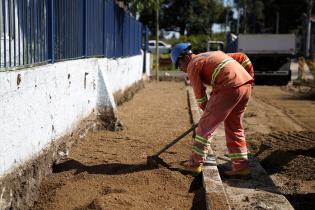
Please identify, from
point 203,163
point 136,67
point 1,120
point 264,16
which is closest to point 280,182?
point 203,163

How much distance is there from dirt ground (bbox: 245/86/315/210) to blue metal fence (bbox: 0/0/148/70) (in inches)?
129

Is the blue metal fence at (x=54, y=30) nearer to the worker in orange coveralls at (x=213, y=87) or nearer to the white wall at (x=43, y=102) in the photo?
the white wall at (x=43, y=102)

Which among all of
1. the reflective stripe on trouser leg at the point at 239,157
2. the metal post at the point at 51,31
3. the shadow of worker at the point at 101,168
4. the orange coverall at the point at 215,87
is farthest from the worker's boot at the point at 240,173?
the metal post at the point at 51,31

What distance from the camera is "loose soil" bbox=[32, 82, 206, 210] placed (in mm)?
4871

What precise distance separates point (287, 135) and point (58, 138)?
4738 mm

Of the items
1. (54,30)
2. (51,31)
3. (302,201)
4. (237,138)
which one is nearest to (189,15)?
(54,30)

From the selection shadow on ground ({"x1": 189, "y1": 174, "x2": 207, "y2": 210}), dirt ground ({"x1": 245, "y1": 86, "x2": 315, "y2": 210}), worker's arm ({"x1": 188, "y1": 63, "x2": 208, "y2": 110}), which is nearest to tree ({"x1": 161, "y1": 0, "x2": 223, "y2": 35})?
dirt ground ({"x1": 245, "y1": 86, "x2": 315, "y2": 210})

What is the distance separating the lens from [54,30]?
6.43m

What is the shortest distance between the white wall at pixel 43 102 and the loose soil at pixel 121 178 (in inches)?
16.5

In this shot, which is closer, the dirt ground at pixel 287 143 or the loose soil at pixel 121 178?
the loose soil at pixel 121 178

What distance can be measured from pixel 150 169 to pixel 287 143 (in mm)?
3348

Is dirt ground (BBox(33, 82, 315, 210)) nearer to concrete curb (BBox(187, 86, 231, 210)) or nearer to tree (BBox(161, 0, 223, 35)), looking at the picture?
concrete curb (BBox(187, 86, 231, 210))

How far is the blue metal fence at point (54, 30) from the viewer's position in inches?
193

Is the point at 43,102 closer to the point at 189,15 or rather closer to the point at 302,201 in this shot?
the point at 302,201
